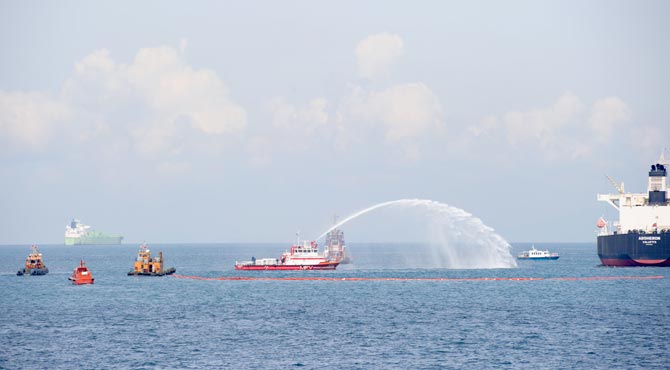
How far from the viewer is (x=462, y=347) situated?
80.3 meters

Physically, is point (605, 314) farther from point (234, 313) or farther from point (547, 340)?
point (234, 313)

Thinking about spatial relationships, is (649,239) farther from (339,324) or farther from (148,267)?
(148,267)

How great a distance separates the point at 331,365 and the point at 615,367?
22665mm

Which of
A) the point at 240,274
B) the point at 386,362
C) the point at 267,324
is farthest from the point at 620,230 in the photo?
the point at 386,362

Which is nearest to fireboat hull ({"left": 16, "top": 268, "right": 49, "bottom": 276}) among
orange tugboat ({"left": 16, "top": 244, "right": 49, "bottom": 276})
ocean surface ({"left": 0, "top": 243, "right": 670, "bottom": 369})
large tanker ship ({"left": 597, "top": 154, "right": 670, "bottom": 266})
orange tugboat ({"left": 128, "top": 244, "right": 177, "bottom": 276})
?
orange tugboat ({"left": 16, "top": 244, "right": 49, "bottom": 276})

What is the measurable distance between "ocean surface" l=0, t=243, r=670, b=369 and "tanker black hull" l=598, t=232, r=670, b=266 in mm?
10159

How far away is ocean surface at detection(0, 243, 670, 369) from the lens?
74.3 m

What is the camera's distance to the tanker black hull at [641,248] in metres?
168

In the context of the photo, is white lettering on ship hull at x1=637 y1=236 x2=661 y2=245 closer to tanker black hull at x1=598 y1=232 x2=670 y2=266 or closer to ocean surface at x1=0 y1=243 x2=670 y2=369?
tanker black hull at x1=598 y1=232 x2=670 y2=266

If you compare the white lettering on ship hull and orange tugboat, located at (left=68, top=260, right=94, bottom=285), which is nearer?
orange tugboat, located at (left=68, top=260, right=94, bottom=285)

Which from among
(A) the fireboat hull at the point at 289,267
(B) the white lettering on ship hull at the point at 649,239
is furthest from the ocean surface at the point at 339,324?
(A) the fireboat hull at the point at 289,267

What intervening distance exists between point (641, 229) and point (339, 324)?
3924 inches

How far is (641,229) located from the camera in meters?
176

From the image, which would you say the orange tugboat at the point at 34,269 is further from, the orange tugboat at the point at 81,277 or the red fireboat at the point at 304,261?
the red fireboat at the point at 304,261
